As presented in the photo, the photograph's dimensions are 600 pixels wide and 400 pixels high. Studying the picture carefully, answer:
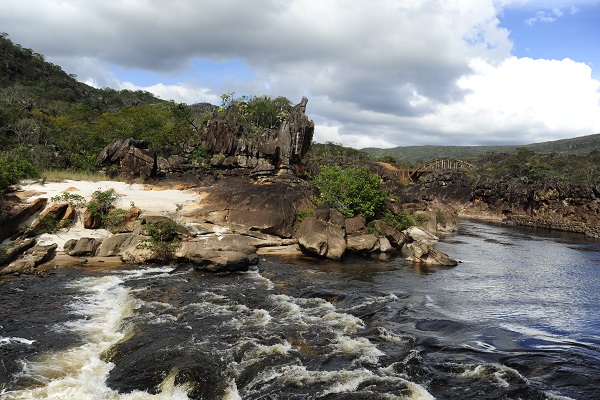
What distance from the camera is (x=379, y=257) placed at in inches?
966

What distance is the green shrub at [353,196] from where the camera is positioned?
27.0 m

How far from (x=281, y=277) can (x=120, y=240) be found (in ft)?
27.4

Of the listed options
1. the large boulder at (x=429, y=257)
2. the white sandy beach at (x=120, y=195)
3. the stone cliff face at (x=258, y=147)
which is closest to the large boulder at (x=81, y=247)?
the white sandy beach at (x=120, y=195)

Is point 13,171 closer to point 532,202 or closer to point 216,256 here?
point 216,256

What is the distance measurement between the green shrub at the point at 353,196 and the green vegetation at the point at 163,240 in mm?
9748

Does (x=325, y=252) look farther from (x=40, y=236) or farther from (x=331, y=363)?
(x=40, y=236)

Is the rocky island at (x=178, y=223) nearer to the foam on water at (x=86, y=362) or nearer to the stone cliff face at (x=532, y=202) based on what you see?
the foam on water at (x=86, y=362)

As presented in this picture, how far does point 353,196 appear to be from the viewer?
27.6 metres

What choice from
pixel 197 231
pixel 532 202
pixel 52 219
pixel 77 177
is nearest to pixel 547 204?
pixel 532 202

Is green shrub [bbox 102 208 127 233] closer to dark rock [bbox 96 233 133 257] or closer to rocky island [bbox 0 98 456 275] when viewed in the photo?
rocky island [bbox 0 98 456 275]

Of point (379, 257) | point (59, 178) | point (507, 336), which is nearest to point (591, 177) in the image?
point (379, 257)

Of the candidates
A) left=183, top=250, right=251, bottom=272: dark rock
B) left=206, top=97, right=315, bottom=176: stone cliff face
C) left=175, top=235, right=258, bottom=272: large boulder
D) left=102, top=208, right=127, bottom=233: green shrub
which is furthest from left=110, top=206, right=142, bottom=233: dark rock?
left=206, top=97, right=315, bottom=176: stone cliff face

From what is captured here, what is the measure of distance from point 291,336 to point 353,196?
16993 millimetres

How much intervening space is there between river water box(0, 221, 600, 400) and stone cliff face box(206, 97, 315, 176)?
15.1 meters
